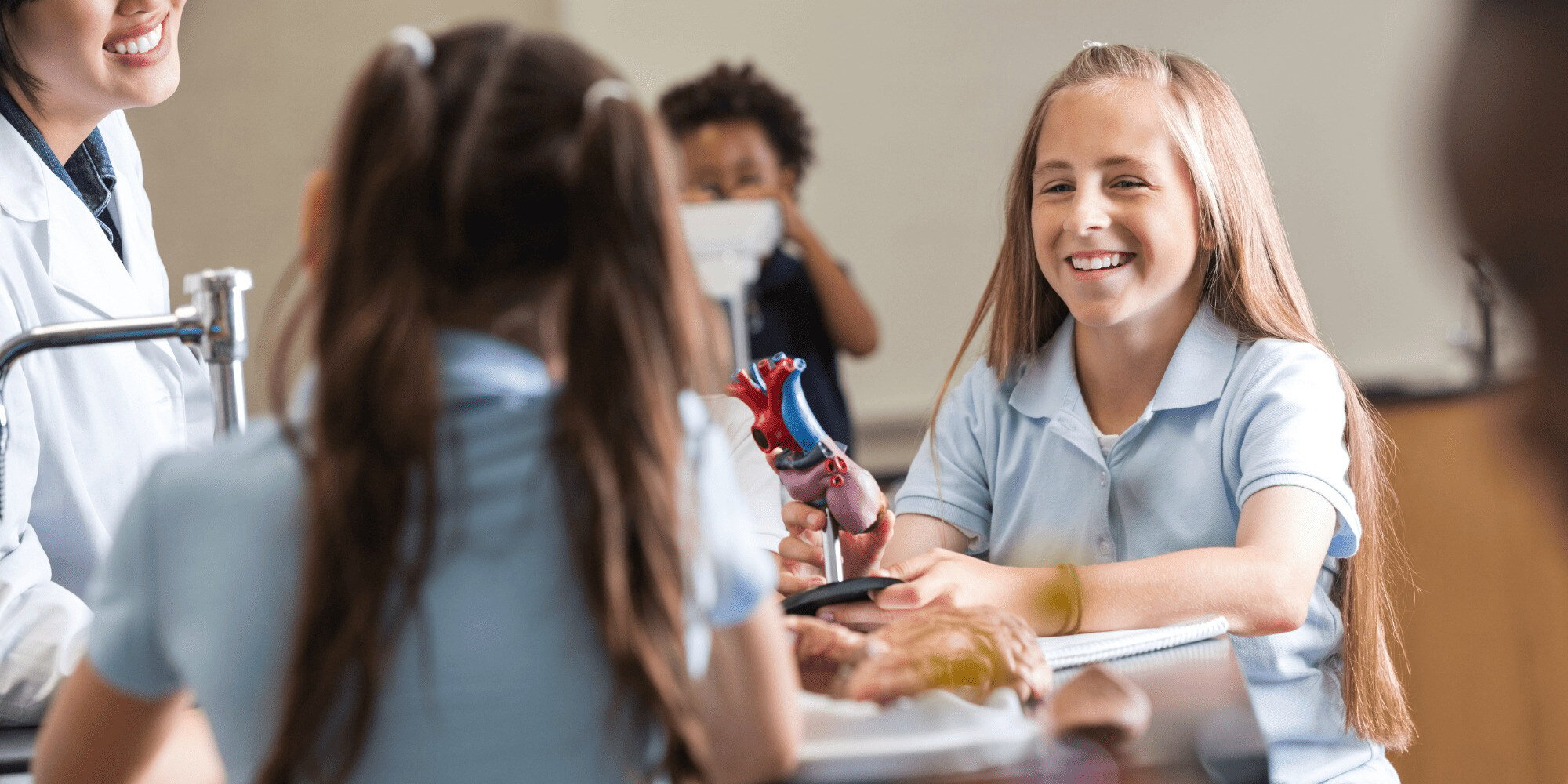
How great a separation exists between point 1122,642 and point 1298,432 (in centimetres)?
32

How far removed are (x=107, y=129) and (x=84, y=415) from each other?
1.46ft

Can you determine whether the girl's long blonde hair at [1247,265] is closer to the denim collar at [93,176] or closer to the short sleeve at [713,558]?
the short sleeve at [713,558]

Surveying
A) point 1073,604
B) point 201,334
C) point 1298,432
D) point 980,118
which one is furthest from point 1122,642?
point 980,118

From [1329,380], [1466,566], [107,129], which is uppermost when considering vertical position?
[107,129]

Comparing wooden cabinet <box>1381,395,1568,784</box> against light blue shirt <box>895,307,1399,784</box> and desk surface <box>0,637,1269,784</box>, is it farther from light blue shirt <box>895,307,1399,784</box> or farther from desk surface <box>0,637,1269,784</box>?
desk surface <box>0,637,1269,784</box>

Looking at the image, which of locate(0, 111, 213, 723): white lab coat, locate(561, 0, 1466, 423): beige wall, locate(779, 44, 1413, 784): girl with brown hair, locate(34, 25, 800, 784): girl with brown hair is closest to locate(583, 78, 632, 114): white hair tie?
locate(34, 25, 800, 784): girl with brown hair

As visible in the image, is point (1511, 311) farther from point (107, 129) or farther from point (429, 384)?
point (107, 129)

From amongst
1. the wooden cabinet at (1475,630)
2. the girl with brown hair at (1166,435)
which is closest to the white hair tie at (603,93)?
the girl with brown hair at (1166,435)

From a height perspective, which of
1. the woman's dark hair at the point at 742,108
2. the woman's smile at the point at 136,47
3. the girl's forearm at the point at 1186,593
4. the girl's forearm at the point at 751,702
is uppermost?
the woman's smile at the point at 136,47

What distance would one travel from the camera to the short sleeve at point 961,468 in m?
1.35

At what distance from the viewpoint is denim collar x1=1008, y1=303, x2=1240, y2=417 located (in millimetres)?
1224

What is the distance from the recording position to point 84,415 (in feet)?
4.13

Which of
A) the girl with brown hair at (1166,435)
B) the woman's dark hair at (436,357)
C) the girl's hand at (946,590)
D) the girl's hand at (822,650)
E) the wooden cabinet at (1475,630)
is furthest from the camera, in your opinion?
the wooden cabinet at (1475,630)

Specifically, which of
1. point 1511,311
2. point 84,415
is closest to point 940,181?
point 84,415
